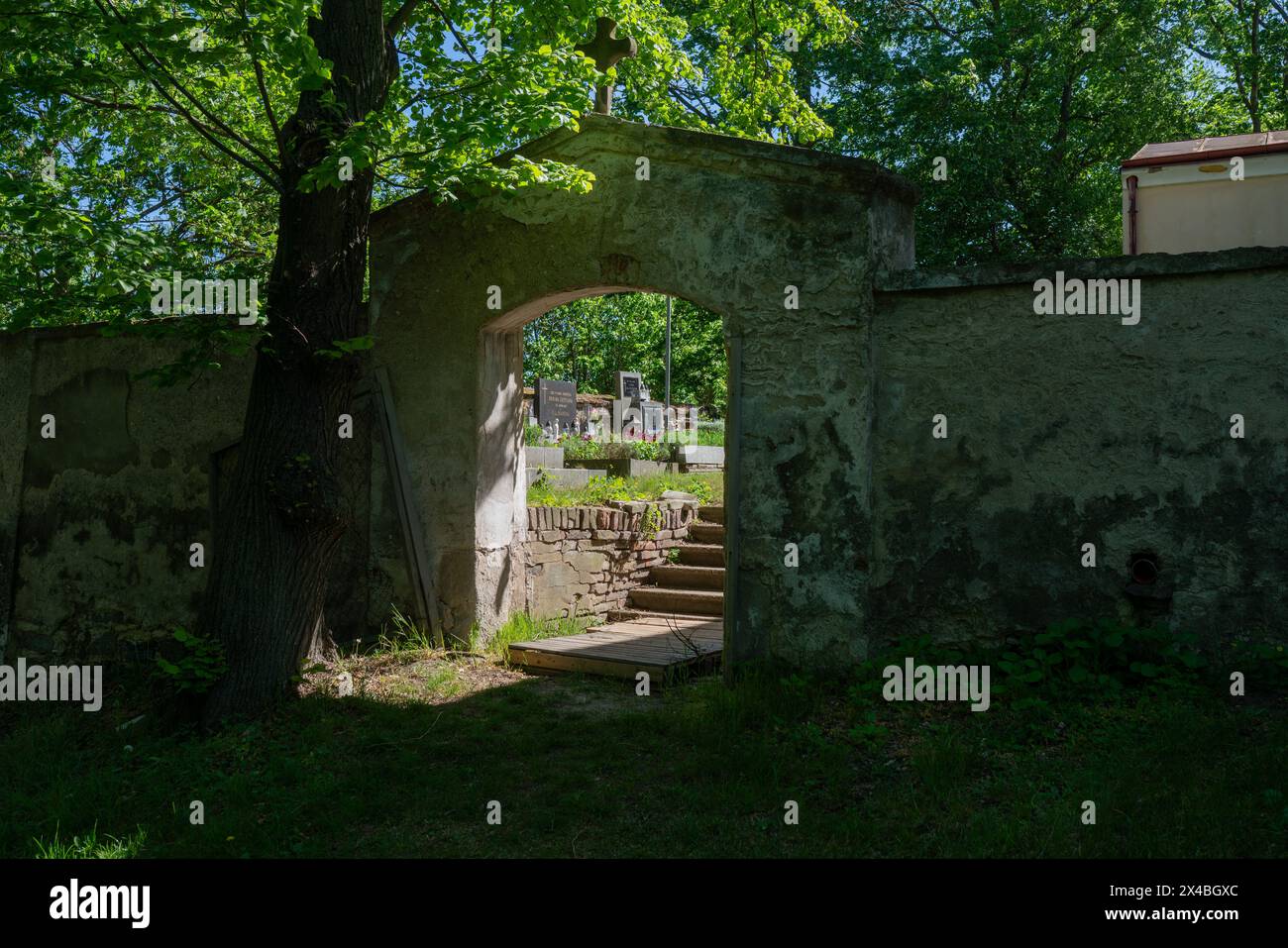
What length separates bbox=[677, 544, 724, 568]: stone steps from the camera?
10.4 metres

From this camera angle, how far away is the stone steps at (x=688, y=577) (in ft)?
32.8

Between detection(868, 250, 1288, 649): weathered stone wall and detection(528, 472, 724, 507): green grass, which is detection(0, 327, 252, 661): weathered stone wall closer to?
detection(528, 472, 724, 507): green grass

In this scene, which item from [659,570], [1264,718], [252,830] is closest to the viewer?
[252,830]

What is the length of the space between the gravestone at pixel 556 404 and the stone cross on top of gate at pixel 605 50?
387 inches

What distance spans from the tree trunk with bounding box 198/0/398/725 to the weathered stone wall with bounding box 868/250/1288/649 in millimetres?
3353

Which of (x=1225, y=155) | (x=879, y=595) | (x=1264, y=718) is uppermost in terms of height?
(x=1225, y=155)

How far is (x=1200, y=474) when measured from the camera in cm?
553

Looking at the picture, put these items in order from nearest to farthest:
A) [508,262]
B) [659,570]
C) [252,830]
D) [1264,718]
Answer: [252,830] < [1264,718] < [508,262] < [659,570]

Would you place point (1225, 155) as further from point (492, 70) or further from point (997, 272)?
point (492, 70)

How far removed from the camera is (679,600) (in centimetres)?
966

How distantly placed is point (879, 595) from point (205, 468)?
5082 millimetres

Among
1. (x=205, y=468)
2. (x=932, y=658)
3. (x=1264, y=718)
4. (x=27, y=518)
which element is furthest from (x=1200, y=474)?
(x=27, y=518)

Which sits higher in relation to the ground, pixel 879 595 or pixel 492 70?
pixel 492 70

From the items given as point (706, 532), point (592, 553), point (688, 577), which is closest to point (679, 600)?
point (688, 577)
